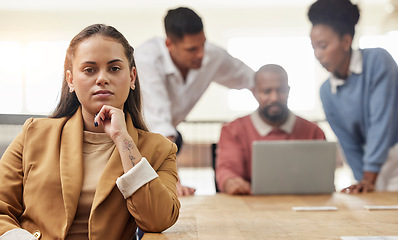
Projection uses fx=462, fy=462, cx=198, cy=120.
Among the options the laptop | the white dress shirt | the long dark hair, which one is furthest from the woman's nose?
the white dress shirt

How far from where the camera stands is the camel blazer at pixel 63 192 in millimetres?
1115

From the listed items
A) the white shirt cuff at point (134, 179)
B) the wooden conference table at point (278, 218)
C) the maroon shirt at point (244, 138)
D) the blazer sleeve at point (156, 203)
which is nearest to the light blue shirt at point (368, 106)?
the maroon shirt at point (244, 138)

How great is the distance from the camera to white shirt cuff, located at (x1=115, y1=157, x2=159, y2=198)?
1112mm

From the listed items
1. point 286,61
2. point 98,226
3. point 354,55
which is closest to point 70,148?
point 98,226

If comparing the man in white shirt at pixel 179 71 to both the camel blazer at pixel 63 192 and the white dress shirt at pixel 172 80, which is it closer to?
the white dress shirt at pixel 172 80

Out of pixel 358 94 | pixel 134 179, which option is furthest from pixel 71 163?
pixel 358 94

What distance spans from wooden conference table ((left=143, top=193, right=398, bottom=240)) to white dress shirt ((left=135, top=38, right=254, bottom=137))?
556 millimetres

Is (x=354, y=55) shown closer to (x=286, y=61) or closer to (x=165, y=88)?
(x=165, y=88)

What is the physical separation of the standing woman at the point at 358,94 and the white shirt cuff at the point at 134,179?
1541 millimetres

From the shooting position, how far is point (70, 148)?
1.19m

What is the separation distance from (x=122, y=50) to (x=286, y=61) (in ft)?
25.0

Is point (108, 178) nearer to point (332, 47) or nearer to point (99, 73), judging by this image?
point (99, 73)

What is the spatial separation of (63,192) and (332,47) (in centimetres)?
187

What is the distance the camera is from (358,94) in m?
2.46
